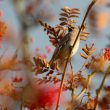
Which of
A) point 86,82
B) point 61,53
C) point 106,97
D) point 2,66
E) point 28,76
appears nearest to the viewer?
point 28,76

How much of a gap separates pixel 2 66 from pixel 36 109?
1.40 meters

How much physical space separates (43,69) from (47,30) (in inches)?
15.0

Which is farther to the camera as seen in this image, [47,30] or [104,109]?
[47,30]

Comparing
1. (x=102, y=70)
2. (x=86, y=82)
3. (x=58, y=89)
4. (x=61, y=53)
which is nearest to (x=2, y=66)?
(x=58, y=89)

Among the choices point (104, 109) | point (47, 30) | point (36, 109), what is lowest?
point (36, 109)

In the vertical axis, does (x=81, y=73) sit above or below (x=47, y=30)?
below

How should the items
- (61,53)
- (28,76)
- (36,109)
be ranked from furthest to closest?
1. (61,53)
2. (36,109)
3. (28,76)

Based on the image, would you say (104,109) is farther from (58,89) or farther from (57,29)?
(57,29)

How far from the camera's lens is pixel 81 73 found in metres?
3.67

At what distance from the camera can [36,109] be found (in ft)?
11.8

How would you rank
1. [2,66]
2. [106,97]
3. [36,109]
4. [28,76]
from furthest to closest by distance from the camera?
[36,109], [106,97], [2,66], [28,76]

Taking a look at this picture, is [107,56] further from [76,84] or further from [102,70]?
[102,70]

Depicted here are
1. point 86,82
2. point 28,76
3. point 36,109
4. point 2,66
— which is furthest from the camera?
point 36,109

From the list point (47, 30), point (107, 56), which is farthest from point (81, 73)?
point (47, 30)
